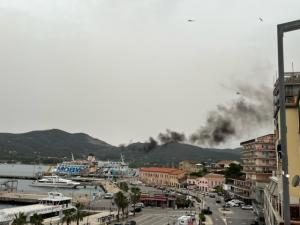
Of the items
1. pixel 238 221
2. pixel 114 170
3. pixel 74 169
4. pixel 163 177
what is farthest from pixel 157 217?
pixel 74 169

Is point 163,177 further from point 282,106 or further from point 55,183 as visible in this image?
point 282,106

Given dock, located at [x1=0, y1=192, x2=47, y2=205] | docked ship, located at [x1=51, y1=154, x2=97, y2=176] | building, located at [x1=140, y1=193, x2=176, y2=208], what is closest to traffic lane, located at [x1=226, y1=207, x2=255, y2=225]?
building, located at [x1=140, y1=193, x2=176, y2=208]

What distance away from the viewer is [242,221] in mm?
45875

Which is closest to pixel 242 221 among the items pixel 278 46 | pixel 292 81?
pixel 292 81

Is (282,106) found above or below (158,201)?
above

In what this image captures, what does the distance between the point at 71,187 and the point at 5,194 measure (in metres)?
44.1

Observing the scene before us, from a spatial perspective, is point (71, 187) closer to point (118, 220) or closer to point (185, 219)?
point (118, 220)

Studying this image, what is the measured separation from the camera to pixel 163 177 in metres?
126

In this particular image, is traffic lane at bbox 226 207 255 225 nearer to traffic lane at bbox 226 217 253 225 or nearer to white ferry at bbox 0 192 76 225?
traffic lane at bbox 226 217 253 225

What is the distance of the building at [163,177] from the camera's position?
11719 centimetres

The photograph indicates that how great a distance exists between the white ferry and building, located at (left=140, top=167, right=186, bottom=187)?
189 feet

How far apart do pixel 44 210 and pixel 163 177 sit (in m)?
75.2

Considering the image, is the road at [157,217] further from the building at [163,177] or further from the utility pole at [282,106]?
the building at [163,177]

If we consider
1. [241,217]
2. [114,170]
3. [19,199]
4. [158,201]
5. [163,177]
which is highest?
[114,170]
